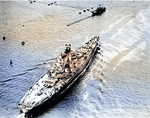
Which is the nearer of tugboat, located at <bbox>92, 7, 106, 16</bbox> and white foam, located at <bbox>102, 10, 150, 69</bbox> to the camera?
white foam, located at <bbox>102, 10, 150, 69</bbox>

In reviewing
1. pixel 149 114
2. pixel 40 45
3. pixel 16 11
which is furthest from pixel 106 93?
pixel 16 11

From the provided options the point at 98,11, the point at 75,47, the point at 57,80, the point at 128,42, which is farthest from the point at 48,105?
the point at 98,11

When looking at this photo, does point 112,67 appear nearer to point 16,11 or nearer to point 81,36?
point 81,36

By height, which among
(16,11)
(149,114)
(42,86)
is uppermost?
(16,11)

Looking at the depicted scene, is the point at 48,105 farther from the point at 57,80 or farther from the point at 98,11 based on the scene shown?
the point at 98,11

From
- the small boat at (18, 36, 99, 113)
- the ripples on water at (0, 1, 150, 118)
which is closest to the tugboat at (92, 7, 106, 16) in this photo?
the ripples on water at (0, 1, 150, 118)

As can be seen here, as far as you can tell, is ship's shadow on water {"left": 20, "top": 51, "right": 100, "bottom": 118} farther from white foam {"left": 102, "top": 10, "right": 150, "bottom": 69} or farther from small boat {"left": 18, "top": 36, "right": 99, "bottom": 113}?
white foam {"left": 102, "top": 10, "right": 150, "bottom": 69}

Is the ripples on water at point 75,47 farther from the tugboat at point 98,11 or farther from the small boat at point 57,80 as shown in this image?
the tugboat at point 98,11
